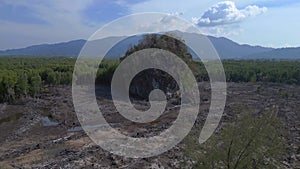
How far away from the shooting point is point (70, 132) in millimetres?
28812

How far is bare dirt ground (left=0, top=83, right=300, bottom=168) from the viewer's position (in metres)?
20.1

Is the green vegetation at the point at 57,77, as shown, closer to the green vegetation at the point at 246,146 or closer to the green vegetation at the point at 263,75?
the green vegetation at the point at 263,75

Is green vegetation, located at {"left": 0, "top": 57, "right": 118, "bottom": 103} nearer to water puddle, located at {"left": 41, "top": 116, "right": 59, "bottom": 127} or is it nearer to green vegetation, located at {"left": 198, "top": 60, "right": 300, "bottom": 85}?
water puddle, located at {"left": 41, "top": 116, "right": 59, "bottom": 127}

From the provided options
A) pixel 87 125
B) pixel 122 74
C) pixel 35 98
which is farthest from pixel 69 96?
pixel 87 125

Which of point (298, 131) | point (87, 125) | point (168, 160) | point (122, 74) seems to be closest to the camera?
point (168, 160)

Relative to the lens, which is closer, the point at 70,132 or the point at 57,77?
the point at 70,132

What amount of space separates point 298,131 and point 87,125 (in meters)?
17.1

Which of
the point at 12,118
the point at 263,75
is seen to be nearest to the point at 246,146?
the point at 12,118

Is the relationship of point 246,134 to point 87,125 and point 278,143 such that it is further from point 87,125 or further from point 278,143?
point 87,125

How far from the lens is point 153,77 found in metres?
43.2

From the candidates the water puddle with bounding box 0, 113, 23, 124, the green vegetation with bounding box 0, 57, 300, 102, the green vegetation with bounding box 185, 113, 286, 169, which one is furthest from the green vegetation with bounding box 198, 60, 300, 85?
the green vegetation with bounding box 185, 113, 286, 169

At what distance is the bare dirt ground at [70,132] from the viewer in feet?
65.8

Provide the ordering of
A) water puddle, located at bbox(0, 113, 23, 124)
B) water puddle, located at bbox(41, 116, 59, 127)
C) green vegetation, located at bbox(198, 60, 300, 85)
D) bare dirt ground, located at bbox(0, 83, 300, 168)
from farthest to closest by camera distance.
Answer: green vegetation, located at bbox(198, 60, 300, 85), water puddle, located at bbox(0, 113, 23, 124), water puddle, located at bbox(41, 116, 59, 127), bare dirt ground, located at bbox(0, 83, 300, 168)

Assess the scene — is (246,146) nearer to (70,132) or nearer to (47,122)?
(70,132)
